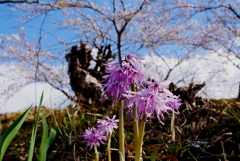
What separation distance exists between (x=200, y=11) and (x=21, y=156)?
7956 mm

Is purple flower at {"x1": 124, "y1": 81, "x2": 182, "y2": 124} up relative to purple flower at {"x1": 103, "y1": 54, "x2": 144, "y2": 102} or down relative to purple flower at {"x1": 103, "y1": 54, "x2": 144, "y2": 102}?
down

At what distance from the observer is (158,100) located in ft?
2.62

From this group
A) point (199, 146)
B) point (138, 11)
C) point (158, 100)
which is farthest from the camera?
point (138, 11)

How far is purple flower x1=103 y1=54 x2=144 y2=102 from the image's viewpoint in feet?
2.92

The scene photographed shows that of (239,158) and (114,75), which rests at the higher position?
(114,75)

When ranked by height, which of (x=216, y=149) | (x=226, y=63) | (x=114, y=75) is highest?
(x=226, y=63)

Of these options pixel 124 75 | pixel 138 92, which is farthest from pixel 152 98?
pixel 124 75

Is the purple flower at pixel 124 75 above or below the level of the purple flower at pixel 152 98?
above

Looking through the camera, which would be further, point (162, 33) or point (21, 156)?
point (162, 33)

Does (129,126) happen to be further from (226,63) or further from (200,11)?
(226,63)

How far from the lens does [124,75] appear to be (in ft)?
2.97

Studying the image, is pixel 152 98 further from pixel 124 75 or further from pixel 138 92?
pixel 124 75

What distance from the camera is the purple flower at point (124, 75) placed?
0.89 metres

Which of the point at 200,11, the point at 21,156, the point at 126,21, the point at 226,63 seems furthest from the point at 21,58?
the point at 226,63
